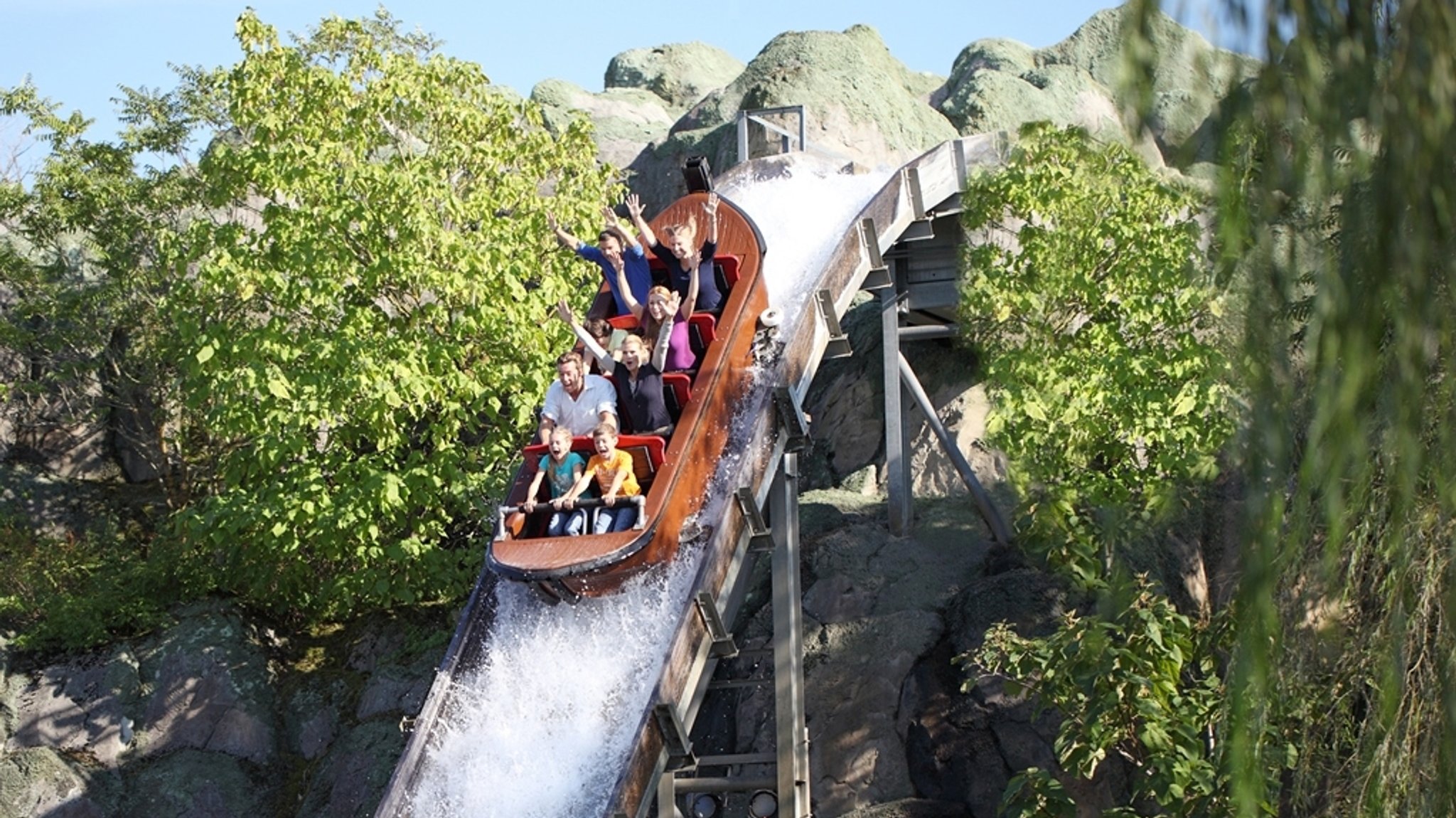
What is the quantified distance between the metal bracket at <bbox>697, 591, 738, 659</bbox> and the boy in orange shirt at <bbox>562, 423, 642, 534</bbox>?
0.57 metres

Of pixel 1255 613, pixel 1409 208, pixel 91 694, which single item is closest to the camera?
pixel 1409 208

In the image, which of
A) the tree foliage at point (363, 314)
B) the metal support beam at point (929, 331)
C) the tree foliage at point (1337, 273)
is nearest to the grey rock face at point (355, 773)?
the tree foliage at point (363, 314)

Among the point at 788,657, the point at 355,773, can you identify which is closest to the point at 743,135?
the point at 788,657

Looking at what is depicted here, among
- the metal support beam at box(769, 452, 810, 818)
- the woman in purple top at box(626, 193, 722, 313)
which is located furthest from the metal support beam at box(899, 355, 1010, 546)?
the woman in purple top at box(626, 193, 722, 313)

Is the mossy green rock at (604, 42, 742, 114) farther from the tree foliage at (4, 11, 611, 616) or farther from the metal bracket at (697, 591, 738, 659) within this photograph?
the metal bracket at (697, 591, 738, 659)

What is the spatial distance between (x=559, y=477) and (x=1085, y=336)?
4.99m

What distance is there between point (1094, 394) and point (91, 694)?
8531 millimetres

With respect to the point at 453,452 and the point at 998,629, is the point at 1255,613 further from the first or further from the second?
the point at 453,452

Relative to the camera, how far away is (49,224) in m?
18.0

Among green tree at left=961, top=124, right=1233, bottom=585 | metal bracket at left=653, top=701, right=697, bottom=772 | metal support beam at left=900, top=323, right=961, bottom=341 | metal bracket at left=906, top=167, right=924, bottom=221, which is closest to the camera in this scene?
metal bracket at left=653, top=701, right=697, bottom=772

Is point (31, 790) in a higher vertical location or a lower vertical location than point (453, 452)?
lower

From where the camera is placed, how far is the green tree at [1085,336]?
12367mm

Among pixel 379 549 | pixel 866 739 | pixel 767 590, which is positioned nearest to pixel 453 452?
pixel 379 549

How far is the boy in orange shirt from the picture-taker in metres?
9.57
